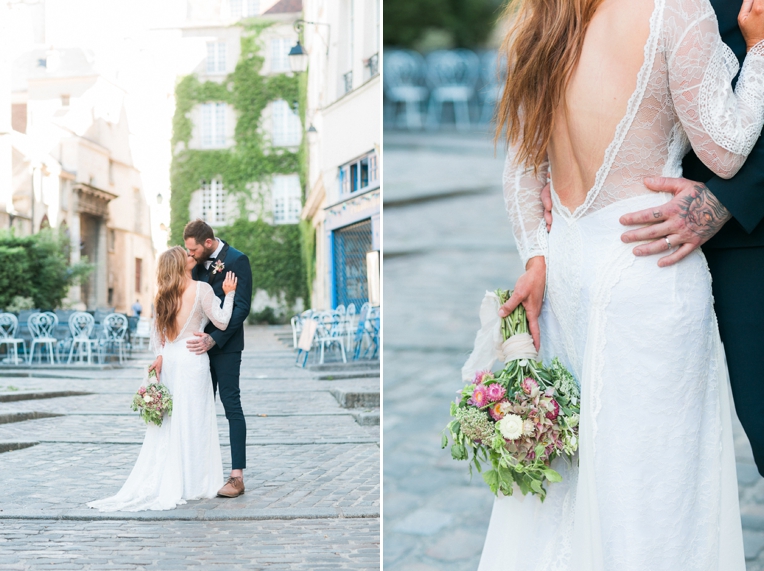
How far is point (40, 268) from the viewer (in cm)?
403

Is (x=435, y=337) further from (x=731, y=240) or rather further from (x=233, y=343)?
(x=731, y=240)

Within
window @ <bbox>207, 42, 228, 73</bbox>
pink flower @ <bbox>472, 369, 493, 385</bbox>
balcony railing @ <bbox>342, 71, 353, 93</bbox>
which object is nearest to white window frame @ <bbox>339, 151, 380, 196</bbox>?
balcony railing @ <bbox>342, 71, 353, 93</bbox>

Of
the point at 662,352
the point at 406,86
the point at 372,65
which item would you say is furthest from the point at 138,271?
the point at 406,86

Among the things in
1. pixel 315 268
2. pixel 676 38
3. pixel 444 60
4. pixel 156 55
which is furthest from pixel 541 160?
pixel 444 60

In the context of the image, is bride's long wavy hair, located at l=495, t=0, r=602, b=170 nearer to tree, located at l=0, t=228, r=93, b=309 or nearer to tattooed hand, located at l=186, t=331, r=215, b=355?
tattooed hand, located at l=186, t=331, r=215, b=355

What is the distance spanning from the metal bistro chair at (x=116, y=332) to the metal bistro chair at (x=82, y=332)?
0.07 m

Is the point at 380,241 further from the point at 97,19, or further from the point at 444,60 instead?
the point at 444,60

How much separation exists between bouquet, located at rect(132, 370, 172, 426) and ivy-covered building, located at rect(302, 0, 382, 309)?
877 millimetres

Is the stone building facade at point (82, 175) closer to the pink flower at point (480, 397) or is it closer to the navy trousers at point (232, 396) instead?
the navy trousers at point (232, 396)

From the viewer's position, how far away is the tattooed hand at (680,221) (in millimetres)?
2025

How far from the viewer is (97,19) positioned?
404 cm

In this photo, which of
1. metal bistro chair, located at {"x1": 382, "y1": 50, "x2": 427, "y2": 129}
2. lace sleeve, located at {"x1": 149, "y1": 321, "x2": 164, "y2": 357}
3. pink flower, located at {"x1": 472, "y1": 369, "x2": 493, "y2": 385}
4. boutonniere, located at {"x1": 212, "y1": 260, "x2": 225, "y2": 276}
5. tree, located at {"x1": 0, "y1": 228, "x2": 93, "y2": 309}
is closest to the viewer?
pink flower, located at {"x1": 472, "y1": 369, "x2": 493, "y2": 385}

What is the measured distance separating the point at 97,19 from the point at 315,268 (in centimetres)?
159

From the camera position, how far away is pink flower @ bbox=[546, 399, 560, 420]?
217 cm
